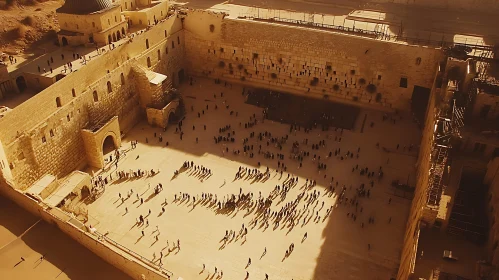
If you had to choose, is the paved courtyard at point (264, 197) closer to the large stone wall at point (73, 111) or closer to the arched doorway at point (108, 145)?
the arched doorway at point (108, 145)

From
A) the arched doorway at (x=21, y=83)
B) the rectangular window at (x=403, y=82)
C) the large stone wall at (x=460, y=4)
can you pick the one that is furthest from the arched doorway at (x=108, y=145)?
the large stone wall at (x=460, y=4)

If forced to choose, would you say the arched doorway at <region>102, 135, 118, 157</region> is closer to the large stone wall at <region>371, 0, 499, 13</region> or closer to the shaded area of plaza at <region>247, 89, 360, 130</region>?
the shaded area of plaza at <region>247, 89, 360, 130</region>

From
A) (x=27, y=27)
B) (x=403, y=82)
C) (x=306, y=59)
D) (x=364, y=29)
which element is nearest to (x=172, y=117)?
(x=306, y=59)

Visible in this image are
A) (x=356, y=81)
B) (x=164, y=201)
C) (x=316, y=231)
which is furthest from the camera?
(x=356, y=81)

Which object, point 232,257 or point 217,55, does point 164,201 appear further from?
point 217,55

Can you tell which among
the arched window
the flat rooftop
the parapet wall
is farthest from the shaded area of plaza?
the flat rooftop

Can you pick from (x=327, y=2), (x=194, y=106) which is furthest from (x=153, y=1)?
(x=327, y=2)

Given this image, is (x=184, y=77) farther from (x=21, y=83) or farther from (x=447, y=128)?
(x=447, y=128)
